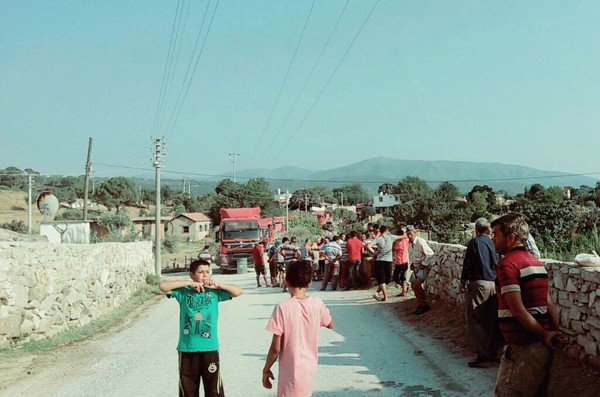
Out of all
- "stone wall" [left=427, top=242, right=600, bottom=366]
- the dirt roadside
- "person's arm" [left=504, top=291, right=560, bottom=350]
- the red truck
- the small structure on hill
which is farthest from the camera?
the small structure on hill

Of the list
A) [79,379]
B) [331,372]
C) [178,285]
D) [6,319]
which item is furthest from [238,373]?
[6,319]

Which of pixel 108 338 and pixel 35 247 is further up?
pixel 35 247

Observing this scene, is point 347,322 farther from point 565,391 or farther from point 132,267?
point 132,267

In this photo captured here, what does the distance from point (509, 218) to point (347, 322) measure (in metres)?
8.04

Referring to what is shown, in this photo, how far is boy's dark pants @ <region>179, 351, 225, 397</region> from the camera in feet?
18.3

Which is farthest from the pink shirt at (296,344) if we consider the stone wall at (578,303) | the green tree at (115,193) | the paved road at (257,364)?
the green tree at (115,193)

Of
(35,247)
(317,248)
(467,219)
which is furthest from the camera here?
(467,219)

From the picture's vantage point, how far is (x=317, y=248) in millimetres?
22266

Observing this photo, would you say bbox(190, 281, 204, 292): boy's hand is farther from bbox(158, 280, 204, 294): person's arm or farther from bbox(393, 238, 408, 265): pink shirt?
bbox(393, 238, 408, 265): pink shirt

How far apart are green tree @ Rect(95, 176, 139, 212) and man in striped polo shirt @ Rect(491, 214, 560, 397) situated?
300 feet

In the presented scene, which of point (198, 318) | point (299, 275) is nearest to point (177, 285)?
point (198, 318)

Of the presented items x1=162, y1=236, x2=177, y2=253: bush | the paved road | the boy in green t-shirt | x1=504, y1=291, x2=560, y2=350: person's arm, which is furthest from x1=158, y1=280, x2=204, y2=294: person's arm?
x1=162, y1=236, x2=177, y2=253: bush

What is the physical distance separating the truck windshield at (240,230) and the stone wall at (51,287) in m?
20.6

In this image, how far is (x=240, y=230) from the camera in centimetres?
3853
